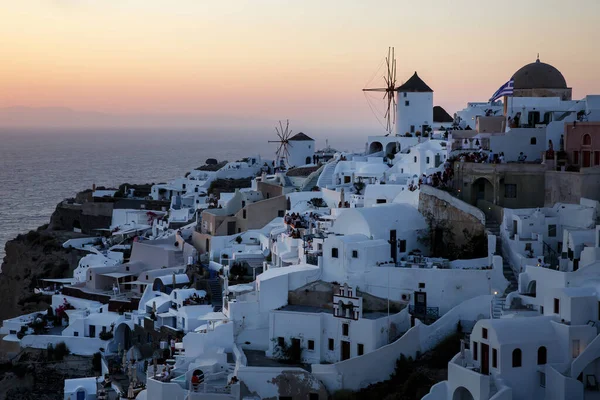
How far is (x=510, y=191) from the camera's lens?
3086 cm

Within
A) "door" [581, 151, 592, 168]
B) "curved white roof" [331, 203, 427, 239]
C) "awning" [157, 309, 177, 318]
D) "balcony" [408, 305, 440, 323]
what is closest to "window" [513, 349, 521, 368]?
"balcony" [408, 305, 440, 323]

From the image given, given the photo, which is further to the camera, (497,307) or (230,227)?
(230,227)

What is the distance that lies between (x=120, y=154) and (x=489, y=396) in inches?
5088

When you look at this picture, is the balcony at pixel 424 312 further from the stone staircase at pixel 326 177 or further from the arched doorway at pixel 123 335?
the stone staircase at pixel 326 177

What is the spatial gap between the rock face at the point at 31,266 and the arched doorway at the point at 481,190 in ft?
56.9

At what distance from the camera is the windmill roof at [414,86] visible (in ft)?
150

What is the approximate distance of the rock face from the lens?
43.1m

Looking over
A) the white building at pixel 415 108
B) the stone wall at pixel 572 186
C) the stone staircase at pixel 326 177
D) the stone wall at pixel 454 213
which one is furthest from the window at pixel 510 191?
the white building at pixel 415 108

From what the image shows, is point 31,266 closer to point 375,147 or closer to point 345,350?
point 375,147

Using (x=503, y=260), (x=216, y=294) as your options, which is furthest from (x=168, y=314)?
(x=503, y=260)

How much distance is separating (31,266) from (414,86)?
18.0 metres

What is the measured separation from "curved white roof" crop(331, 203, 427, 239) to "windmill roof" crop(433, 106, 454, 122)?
18.2 m

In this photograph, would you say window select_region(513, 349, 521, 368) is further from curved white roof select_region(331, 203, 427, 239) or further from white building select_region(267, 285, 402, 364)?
curved white roof select_region(331, 203, 427, 239)

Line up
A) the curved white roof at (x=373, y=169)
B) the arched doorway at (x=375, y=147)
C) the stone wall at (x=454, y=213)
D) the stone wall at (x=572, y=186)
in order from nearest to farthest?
the stone wall at (x=572, y=186)
the stone wall at (x=454, y=213)
the curved white roof at (x=373, y=169)
the arched doorway at (x=375, y=147)
